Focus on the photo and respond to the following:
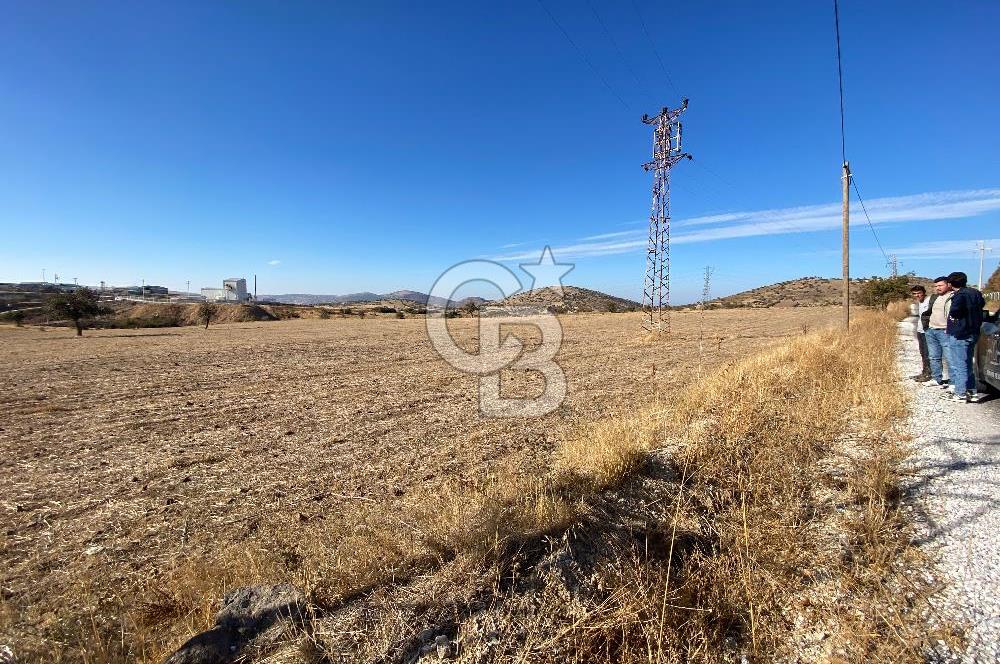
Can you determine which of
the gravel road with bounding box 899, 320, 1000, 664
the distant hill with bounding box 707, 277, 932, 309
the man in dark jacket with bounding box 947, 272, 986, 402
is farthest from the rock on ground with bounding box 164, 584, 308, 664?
the distant hill with bounding box 707, 277, 932, 309

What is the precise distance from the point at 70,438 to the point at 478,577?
33.4 feet

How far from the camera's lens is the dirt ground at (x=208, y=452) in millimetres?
4445

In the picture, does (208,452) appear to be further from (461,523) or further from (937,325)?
(937,325)

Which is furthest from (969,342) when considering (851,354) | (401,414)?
(401,414)

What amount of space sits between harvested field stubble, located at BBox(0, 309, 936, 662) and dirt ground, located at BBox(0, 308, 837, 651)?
0.05 meters

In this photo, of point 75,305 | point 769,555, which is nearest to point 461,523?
point 769,555

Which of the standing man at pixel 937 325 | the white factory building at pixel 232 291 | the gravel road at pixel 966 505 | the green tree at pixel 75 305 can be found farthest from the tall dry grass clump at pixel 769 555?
the white factory building at pixel 232 291

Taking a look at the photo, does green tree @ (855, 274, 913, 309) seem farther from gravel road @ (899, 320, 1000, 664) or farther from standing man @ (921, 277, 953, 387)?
gravel road @ (899, 320, 1000, 664)

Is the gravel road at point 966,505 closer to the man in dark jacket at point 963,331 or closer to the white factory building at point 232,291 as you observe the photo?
the man in dark jacket at point 963,331

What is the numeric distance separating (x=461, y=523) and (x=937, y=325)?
9.77 metres

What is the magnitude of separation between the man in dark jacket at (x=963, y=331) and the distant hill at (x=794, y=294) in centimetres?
10020

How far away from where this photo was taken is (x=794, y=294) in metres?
117

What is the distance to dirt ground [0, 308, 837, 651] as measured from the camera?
4445 mm

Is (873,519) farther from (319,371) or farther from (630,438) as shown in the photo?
(319,371)
